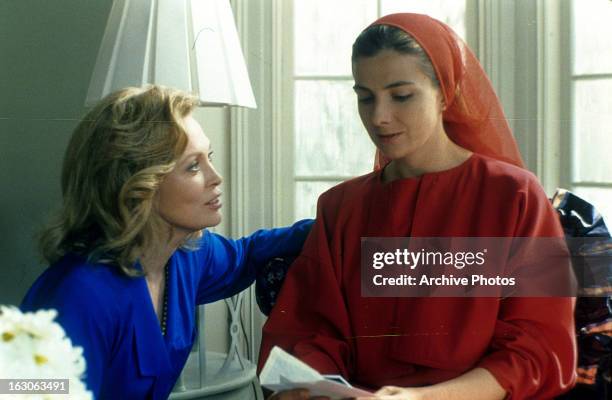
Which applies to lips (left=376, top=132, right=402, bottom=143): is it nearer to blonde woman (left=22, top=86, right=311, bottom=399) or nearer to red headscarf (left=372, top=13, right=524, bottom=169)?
red headscarf (left=372, top=13, right=524, bottom=169)

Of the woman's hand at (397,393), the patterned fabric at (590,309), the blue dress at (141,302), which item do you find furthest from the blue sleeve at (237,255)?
the patterned fabric at (590,309)

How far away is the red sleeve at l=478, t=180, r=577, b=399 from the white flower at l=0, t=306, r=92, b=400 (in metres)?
0.59

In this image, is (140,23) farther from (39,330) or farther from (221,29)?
(39,330)

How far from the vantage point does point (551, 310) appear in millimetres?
1030

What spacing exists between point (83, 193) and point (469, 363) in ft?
2.03

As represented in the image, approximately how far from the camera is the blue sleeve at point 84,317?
41.6 inches

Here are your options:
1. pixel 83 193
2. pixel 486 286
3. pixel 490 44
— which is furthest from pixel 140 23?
pixel 486 286

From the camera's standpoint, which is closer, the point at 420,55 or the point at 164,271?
the point at 420,55

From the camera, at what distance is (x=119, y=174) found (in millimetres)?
1068

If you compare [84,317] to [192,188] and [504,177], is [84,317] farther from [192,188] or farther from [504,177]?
[504,177]

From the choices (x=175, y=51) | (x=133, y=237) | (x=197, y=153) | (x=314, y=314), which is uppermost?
(x=175, y=51)

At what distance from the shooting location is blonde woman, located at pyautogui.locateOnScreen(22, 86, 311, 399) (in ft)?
3.46

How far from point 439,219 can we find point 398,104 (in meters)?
0.18

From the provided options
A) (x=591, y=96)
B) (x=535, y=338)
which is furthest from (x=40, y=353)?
(x=591, y=96)
